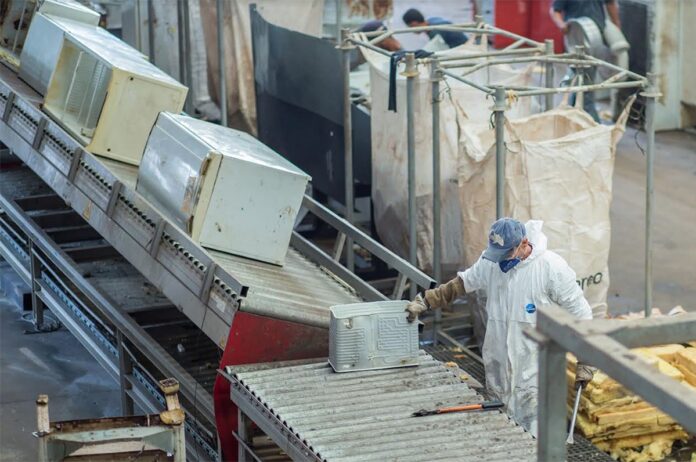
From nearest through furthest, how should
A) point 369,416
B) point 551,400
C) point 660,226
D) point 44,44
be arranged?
point 551,400
point 369,416
point 44,44
point 660,226

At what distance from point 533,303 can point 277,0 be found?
234 inches

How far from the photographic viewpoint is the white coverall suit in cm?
599

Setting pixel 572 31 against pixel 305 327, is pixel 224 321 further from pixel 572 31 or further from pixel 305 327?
pixel 572 31

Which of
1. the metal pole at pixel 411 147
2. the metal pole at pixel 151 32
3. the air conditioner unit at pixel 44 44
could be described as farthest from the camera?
the metal pole at pixel 151 32

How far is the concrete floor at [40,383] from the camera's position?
755 centimetres

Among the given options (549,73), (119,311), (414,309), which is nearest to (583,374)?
(414,309)

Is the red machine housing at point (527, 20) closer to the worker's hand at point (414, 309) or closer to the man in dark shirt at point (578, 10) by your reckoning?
the man in dark shirt at point (578, 10)

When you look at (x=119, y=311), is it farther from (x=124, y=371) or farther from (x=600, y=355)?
(x=600, y=355)

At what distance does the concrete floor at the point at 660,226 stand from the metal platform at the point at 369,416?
386 cm

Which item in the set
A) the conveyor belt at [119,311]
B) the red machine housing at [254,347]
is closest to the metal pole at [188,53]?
the conveyor belt at [119,311]

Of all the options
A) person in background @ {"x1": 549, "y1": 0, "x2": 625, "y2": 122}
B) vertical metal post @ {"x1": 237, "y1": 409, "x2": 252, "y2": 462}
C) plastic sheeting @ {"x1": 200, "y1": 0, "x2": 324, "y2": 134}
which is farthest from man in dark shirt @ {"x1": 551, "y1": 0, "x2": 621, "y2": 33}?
vertical metal post @ {"x1": 237, "y1": 409, "x2": 252, "y2": 462}

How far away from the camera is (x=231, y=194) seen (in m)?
6.36

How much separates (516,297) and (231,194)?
1.53 meters

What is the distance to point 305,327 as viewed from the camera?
6008mm
